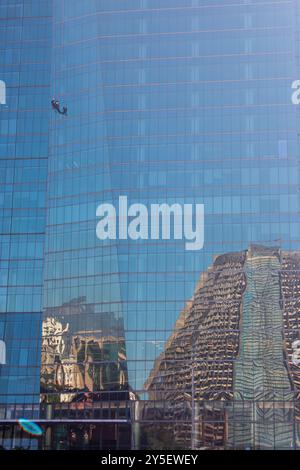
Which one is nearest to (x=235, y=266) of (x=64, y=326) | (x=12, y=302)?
(x=64, y=326)

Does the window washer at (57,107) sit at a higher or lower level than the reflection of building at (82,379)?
higher

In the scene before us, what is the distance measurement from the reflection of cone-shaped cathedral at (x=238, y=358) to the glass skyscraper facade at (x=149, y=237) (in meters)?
0.17

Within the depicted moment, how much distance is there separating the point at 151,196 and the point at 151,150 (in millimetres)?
6627

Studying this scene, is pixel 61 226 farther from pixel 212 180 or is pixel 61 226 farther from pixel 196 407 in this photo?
pixel 196 407

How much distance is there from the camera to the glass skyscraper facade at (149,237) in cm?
10688

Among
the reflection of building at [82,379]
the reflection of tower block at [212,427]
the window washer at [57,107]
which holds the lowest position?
the reflection of tower block at [212,427]

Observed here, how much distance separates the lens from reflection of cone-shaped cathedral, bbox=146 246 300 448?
4134 inches

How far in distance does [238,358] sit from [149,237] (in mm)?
19284

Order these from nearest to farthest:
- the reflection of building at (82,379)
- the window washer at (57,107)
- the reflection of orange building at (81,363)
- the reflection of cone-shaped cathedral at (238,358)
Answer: the reflection of cone-shaped cathedral at (238,358) < the reflection of building at (82,379) < the reflection of orange building at (81,363) < the window washer at (57,107)

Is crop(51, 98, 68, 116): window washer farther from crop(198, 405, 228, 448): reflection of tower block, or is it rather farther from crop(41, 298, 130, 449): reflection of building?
crop(198, 405, 228, 448): reflection of tower block

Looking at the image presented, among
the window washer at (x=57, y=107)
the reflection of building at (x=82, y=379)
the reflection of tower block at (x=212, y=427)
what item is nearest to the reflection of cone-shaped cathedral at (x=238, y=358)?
the reflection of tower block at (x=212, y=427)

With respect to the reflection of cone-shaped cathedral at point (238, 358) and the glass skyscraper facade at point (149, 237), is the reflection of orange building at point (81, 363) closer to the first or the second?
the glass skyscraper facade at point (149, 237)

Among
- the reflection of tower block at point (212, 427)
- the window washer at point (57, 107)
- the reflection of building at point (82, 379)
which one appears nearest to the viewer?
the reflection of tower block at point (212, 427)

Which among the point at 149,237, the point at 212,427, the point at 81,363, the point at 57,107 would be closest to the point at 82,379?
the point at 81,363
